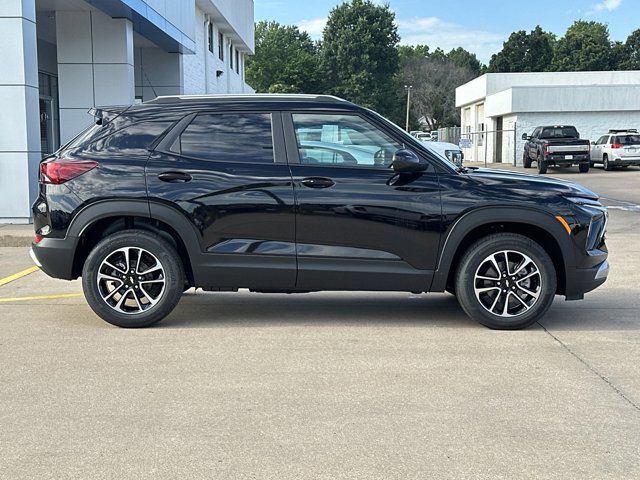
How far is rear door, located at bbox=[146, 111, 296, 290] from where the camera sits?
20.0ft

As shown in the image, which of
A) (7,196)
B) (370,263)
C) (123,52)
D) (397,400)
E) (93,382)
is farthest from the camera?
(123,52)

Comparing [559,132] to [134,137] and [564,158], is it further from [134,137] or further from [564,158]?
[134,137]

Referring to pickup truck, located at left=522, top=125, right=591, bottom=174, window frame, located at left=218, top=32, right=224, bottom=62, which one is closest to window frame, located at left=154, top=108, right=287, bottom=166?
pickup truck, located at left=522, top=125, right=591, bottom=174

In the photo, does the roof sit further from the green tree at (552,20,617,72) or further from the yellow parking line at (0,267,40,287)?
the green tree at (552,20,617,72)

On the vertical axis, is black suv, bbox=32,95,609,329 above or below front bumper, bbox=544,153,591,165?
below

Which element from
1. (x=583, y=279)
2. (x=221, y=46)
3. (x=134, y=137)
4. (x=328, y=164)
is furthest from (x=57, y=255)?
(x=221, y=46)

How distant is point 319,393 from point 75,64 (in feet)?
50.8

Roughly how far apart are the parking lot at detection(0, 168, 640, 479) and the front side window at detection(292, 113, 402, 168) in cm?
145

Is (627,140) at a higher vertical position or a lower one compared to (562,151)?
higher

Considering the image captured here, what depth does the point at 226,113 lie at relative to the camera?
6.34m

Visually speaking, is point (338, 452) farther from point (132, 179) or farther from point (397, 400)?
point (132, 179)

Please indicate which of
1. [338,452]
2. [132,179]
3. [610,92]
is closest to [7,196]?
[132,179]

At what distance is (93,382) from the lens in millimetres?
4922

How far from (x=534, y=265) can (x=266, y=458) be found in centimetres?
328
